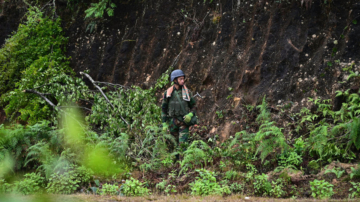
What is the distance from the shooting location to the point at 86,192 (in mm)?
7031

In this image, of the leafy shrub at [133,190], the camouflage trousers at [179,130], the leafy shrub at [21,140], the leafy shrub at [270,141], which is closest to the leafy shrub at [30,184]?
the leafy shrub at [21,140]

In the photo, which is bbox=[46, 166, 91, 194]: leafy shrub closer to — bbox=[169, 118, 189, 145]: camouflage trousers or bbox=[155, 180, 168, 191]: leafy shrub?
bbox=[155, 180, 168, 191]: leafy shrub

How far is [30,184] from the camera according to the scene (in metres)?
7.23

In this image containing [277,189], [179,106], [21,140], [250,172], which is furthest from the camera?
[179,106]

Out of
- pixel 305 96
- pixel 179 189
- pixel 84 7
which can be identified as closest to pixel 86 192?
pixel 179 189

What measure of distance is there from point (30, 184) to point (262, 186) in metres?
4.24

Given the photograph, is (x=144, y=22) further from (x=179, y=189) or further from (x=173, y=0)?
(x=179, y=189)

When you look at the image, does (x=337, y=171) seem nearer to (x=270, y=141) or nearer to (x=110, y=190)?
(x=270, y=141)

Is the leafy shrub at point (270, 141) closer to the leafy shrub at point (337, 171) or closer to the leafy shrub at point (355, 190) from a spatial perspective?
the leafy shrub at point (337, 171)

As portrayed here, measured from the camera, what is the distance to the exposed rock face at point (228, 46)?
874 centimetres

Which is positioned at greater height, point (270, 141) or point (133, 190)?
point (270, 141)

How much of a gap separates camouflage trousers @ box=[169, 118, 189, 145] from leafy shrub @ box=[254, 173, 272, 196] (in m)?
2.29

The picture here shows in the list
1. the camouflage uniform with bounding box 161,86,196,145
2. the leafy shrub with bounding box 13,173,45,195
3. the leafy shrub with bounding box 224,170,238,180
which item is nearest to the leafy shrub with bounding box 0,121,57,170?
the leafy shrub with bounding box 13,173,45,195

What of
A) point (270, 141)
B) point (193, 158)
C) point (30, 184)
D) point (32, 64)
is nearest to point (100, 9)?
point (32, 64)
